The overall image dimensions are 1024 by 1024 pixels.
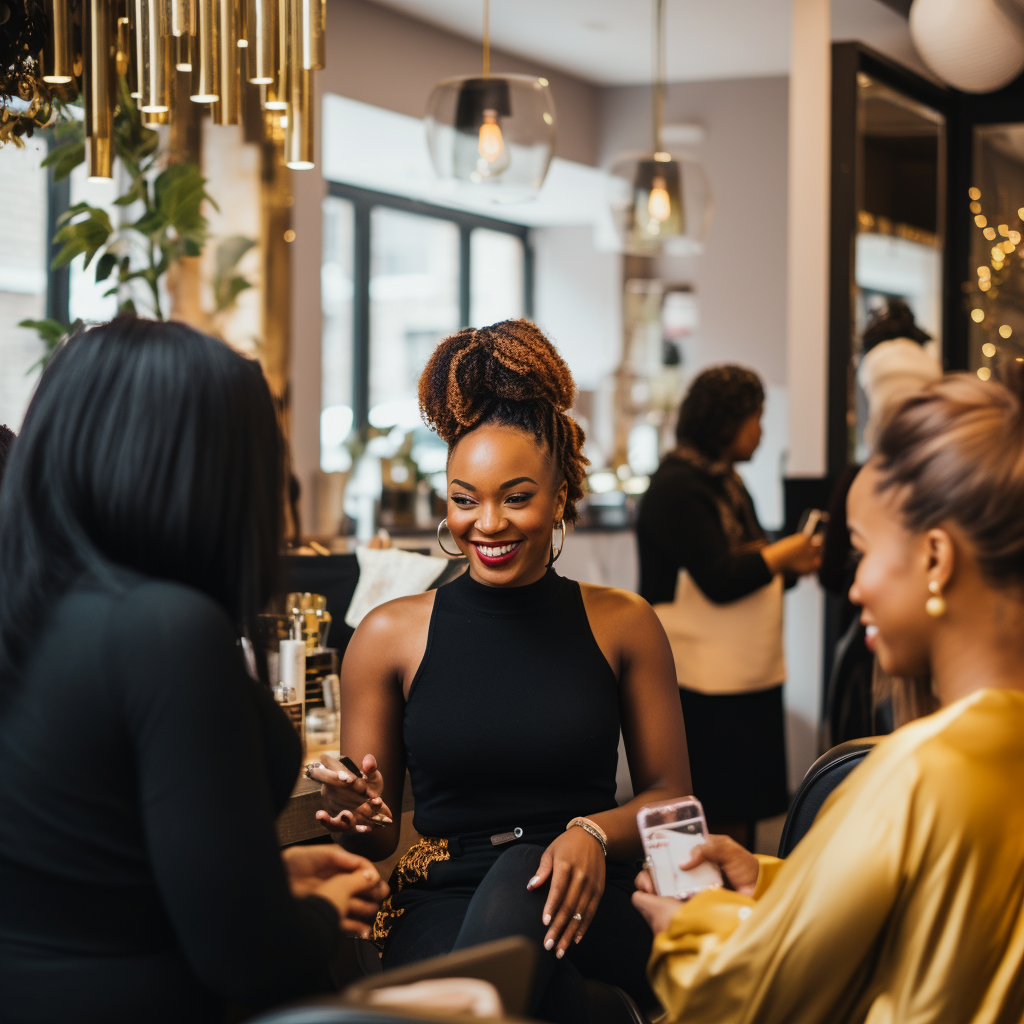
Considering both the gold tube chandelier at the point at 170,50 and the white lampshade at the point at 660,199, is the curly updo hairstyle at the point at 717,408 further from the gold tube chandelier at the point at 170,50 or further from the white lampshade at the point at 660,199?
the gold tube chandelier at the point at 170,50

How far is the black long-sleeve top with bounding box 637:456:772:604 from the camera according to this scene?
3.44 m

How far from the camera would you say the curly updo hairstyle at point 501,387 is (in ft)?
5.76

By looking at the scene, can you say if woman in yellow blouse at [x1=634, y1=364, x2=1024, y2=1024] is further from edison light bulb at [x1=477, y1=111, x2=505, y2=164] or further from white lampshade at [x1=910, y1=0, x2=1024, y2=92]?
white lampshade at [x1=910, y1=0, x2=1024, y2=92]

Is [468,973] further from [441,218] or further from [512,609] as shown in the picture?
[441,218]

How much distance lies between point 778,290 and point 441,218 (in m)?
2.09

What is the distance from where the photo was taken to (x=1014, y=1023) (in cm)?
107

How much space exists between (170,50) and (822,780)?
154 centimetres

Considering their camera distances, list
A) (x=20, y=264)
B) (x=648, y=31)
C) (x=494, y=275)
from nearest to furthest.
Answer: (x=20, y=264), (x=648, y=31), (x=494, y=275)

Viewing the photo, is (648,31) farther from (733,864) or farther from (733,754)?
(733,864)

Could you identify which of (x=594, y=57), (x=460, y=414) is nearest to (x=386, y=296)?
(x=594, y=57)

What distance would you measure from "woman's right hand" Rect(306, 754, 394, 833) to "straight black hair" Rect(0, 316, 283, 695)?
0.50m

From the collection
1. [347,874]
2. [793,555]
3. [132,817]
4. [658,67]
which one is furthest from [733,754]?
[658,67]

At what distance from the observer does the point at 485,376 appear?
5.76 ft

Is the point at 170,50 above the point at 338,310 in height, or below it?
below
